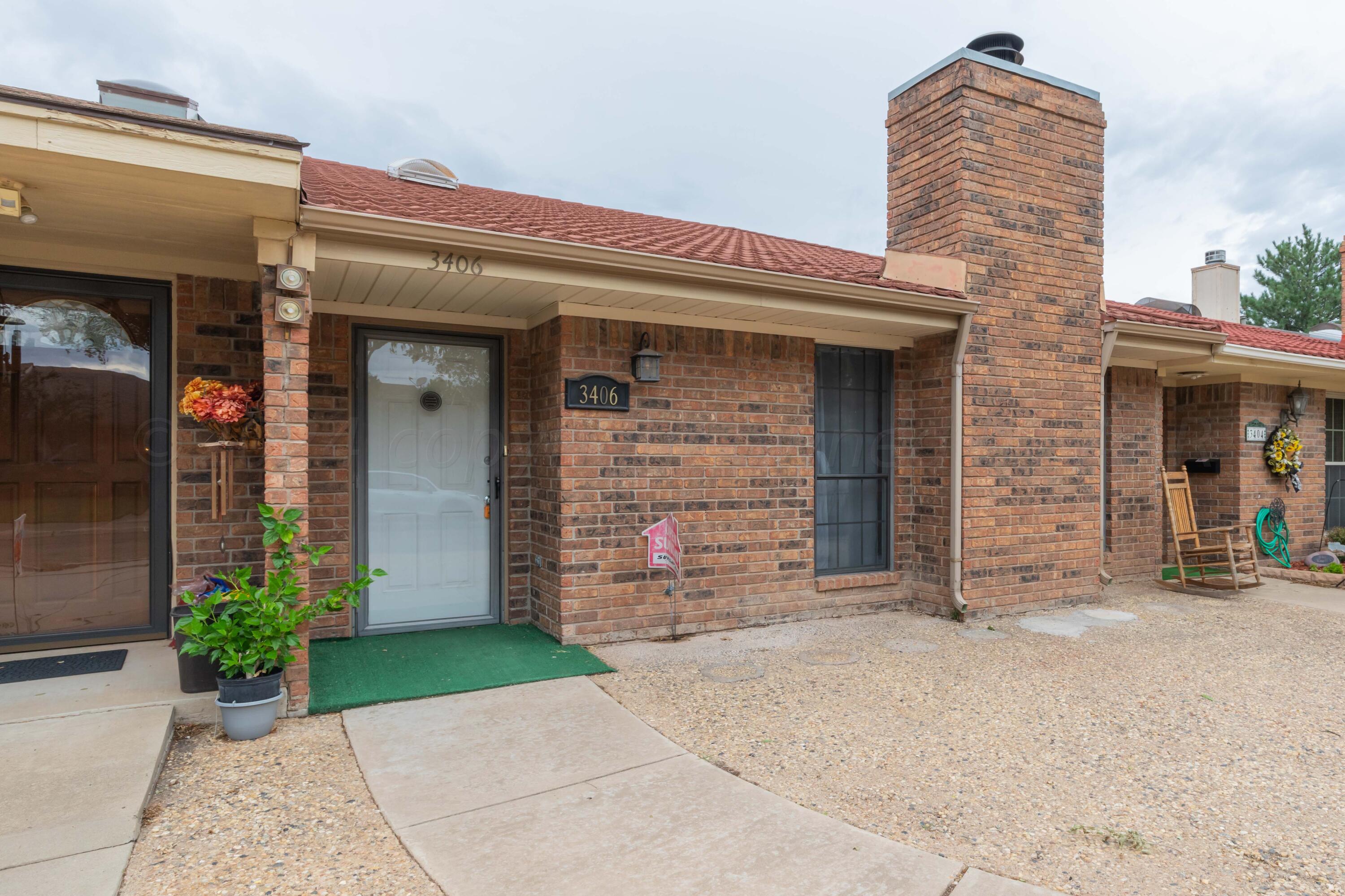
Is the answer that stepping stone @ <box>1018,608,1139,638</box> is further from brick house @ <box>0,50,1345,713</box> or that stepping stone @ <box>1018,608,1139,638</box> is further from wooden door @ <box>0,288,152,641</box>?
wooden door @ <box>0,288,152,641</box>

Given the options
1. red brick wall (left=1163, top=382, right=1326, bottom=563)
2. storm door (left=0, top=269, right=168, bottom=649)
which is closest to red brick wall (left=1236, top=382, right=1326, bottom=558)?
red brick wall (left=1163, top=382, right=1326, bottom=563)

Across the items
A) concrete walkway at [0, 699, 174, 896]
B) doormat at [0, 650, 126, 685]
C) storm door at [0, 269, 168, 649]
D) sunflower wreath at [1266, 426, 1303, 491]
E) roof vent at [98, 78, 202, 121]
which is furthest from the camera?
sunflower wreath at [1266, 426, 1303, 491]

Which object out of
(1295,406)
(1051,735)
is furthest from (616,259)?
(1295,406)

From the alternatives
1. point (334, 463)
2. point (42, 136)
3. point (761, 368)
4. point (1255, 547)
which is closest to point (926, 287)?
point (761, 368)

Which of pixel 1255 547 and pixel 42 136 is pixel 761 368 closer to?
pixel 42 136

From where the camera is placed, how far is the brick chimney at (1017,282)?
19.7ft

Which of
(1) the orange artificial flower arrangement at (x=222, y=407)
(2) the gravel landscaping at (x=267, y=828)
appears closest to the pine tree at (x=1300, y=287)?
(1) the orange artificial flower arrangement at (x=222, y=407)

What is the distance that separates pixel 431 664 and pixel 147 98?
416 centimetres

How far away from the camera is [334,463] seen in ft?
16.0

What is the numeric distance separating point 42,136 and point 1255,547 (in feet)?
36.9

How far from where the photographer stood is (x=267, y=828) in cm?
261

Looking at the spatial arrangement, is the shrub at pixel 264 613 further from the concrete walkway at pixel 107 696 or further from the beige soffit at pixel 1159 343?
the beige soffit at pixel 1159 343

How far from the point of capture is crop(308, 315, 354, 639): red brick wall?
4809mm

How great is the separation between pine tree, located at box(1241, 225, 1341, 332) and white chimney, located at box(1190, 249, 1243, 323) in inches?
855
